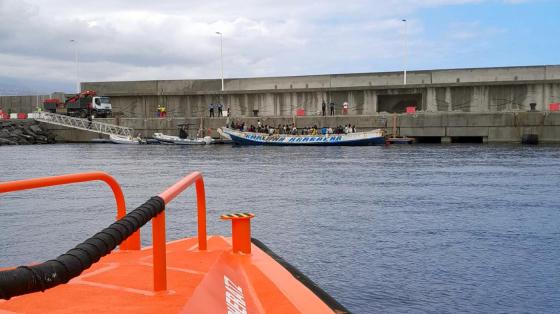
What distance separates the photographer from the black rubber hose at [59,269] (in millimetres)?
1934

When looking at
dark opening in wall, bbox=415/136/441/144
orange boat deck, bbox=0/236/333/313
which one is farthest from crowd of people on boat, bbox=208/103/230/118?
orange boat deck, bbox=0/236/333/313

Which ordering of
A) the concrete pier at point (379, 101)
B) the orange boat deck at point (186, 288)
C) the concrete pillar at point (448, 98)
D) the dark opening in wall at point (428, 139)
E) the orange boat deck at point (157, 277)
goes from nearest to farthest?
the orange boat deck at point (157, 277), the orange boat deck at point (186, 288), the concrete pier at point (379, 101), the dark opening in wall at point (428, 139), the concrete pillar at point (448, 98)

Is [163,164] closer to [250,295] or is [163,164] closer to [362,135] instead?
[362,135]

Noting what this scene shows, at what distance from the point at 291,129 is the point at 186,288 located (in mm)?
44495

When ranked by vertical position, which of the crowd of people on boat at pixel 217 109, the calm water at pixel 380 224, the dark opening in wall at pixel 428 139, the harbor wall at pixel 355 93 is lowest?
the calm water at pixel 380 224

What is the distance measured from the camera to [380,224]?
41.9 ft

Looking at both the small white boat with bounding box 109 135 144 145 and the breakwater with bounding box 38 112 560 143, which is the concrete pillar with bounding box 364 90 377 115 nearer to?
the breakwater with bounding box 38 112 560 143

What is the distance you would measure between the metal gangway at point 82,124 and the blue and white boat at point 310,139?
1277 cm

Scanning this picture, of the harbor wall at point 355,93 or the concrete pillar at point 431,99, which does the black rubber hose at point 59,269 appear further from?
the concrete pillar at point 431,99

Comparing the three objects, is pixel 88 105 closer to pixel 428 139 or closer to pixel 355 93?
pixel 355 93

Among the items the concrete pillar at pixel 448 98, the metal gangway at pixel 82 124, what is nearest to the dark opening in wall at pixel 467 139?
the concrete pillar at pixel 448 98

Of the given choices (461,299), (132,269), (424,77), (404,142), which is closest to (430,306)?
(461,299)

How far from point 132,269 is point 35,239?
283 inches

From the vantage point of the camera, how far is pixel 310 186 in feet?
65.7
